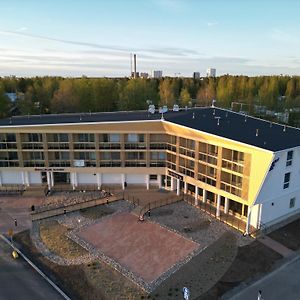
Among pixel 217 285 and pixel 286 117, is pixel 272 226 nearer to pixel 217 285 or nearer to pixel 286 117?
pixel 217 285

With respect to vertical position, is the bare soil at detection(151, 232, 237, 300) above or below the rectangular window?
below

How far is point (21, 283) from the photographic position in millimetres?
31719

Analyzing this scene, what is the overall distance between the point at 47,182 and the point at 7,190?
657 cm

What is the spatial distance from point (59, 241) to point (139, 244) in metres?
9.65

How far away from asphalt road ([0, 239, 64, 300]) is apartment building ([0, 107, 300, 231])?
21493 millimetres

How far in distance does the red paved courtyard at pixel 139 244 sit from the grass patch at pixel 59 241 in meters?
1.86

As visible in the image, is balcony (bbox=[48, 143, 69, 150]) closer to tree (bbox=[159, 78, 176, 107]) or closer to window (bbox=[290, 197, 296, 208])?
window (bbox=[290, 197, 296, 208])

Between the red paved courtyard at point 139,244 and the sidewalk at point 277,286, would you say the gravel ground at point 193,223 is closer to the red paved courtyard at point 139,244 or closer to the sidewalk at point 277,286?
the red paved courtyard at point 139,244

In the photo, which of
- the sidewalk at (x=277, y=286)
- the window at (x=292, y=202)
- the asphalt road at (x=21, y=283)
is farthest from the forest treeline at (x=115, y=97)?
the sidewalk at (x=277, y=286)

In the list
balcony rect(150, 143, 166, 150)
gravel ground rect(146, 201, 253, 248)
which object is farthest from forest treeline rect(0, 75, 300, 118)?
gravel ground rect(146, 201, 253, 248)

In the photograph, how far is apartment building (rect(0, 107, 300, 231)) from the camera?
41156 millimetres

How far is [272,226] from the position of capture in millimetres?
41906

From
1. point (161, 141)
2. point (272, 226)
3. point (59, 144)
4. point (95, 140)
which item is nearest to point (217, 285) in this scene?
point (272, 226)

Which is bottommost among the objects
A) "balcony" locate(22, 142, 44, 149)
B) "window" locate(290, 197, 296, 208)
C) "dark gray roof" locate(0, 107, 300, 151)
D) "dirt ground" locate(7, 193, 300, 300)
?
"dirt ground" locate(7, 193, 300, 300)
